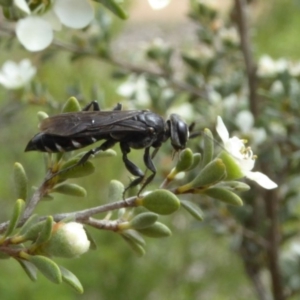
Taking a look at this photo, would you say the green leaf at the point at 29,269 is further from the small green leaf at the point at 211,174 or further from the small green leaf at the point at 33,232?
the small green leaf at the point at 211,174

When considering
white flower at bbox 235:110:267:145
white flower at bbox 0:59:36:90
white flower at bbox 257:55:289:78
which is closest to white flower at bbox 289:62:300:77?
white flower at bbox 257:55:289:78

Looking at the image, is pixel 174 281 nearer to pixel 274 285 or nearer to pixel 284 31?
pixel 274 285

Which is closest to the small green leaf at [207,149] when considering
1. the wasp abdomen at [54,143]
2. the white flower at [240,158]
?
the white flower at [240,158]

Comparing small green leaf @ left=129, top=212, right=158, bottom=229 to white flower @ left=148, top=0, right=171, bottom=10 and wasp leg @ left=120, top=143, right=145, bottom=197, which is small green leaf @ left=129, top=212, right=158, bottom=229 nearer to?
wasp leg @ left=120, top=143, right=145, bottom=197

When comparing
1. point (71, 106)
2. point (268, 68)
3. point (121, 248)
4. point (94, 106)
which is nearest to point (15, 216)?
point (71, 106)

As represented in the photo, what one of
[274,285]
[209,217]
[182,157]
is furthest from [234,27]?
[182,157]

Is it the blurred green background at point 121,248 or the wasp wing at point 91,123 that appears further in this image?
the blurred green background at point 121,248

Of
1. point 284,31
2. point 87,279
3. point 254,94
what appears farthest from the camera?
point 284,31
